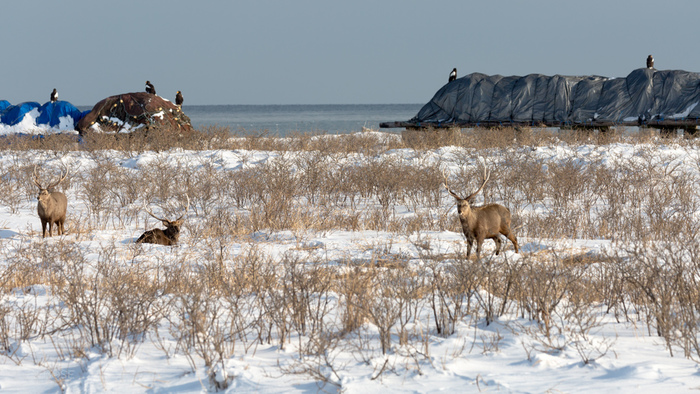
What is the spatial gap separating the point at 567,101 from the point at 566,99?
79 millimetres

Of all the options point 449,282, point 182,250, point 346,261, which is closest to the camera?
point 449,282

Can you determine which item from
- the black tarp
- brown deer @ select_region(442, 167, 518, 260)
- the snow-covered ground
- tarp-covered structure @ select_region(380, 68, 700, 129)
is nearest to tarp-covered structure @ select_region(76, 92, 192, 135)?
tarp-covered structure @ select_region(380, 68, 700, 129)

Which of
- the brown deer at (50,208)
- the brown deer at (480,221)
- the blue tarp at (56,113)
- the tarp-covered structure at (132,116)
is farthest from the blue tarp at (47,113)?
the brown deer at (480,221)

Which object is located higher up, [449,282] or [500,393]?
[449,282]

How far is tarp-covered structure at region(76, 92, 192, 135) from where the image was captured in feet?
62.4

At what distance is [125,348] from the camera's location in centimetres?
442

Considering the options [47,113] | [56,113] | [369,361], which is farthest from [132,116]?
[369,361]

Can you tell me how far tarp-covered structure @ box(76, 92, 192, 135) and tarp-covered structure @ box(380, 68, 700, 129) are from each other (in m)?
8.68

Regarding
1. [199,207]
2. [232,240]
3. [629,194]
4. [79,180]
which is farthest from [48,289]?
[629,194]

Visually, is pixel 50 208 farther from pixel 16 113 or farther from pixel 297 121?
pixel 297 121

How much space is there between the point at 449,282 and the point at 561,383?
151 cm

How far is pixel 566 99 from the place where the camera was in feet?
74.2

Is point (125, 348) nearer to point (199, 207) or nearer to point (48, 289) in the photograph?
point (48, 289)

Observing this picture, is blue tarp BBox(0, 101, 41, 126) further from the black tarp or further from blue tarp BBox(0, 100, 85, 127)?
the black tarp
